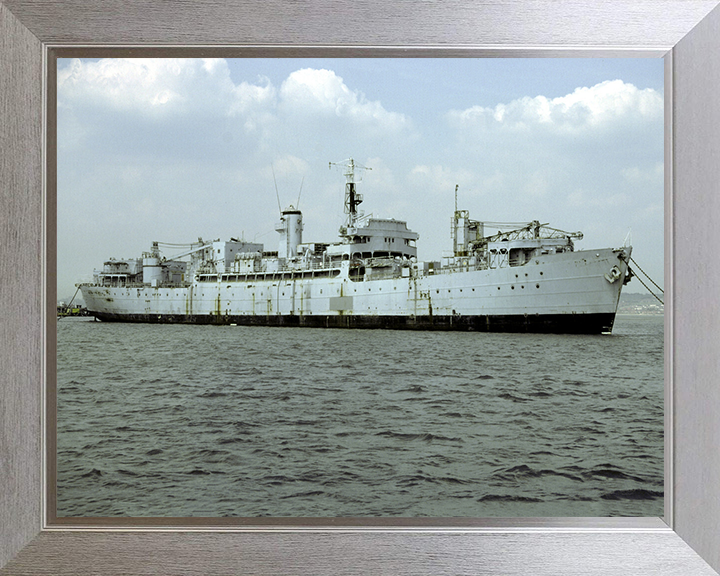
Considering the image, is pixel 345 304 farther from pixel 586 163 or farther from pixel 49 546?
pixel 49 546

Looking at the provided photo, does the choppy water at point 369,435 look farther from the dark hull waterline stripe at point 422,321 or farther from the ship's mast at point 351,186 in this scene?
the ship's mast at point 351,186

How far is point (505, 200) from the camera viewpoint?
18.4 feet

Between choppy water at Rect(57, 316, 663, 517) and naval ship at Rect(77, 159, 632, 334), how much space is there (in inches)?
63.1

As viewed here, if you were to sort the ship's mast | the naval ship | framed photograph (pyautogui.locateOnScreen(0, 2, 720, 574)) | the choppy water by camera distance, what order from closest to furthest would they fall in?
framed photograph (pyautogui.locateOnScreen(0, 2, 720, 574)) → the choppy water → the ship's mast → the naval ship

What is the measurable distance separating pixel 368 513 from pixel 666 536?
1242 mm

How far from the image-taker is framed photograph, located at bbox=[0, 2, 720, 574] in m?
1.88

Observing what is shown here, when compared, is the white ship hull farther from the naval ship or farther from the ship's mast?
the ship's mast

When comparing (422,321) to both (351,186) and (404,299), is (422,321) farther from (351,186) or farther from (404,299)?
(351,186)

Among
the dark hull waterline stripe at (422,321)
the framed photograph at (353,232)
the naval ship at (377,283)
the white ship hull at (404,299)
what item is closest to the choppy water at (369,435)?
the framed photograph at (353,232)

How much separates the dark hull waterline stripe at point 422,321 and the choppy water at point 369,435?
70.0 inches

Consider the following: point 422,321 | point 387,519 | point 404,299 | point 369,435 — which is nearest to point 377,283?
point 404,299

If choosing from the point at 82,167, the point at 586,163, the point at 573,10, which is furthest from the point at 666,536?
the point at 82,167

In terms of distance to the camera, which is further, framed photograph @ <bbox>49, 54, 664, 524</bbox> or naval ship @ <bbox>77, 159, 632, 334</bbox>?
naval ship @ <bbox>77, 159, 632, 334</bbox>

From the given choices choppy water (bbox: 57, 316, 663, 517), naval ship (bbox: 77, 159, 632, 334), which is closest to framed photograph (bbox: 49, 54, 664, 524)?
choppy water (bbox: 57, 316, 663, 517)
